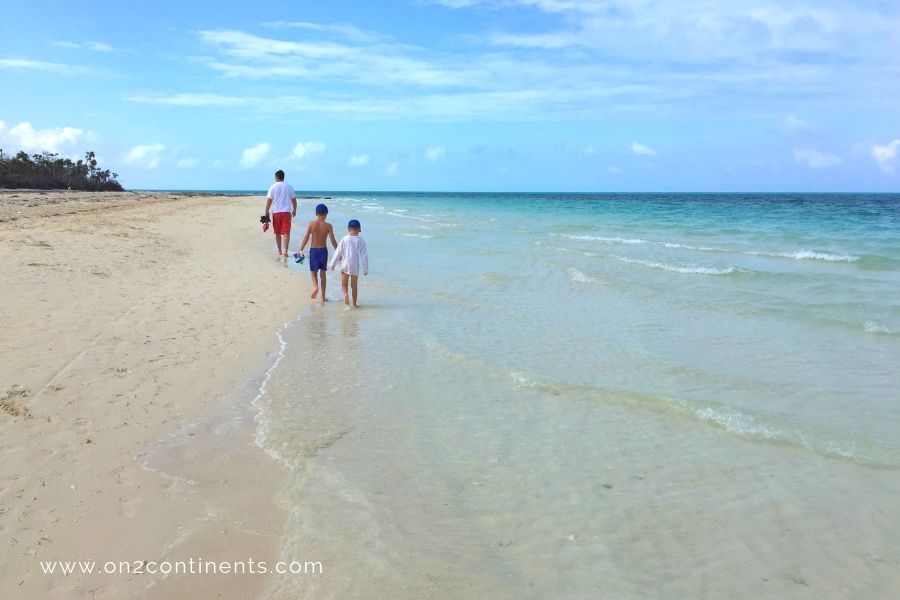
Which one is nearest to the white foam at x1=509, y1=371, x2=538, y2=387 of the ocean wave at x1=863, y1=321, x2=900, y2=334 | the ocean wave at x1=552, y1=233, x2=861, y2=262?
the ocean wave at x1=863, y1=321, x2=900, y2=334

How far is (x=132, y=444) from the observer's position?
15.0 feet

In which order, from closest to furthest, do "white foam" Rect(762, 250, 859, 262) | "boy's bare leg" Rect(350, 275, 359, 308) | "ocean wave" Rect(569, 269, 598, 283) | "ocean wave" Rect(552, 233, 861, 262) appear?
"boy's bare leg" Rect(350, 275, 359, 308)
"ocean wave" Rect(569, 269, 598, 283)
"white foam" Rect(762, 250, 859, 262)
"ocean wave" Rect(552, 233, 861, 262)

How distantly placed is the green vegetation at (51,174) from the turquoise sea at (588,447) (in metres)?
45.4

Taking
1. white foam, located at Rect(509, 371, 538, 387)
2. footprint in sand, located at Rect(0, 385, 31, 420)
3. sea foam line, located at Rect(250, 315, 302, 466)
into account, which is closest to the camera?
sea foam line, located at Rect(250, 315, 302, 466)

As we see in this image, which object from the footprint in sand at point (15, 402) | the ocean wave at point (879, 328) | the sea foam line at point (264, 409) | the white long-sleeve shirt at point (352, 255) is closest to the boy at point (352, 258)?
the white long-sleeve shirt at point (352, 255)

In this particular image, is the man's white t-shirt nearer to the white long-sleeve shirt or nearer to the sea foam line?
the white long-sleeve shirt

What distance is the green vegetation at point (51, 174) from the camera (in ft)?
148

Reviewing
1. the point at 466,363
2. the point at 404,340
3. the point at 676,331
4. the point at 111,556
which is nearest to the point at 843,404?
the point at 676,331

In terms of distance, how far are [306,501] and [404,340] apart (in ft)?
13.8

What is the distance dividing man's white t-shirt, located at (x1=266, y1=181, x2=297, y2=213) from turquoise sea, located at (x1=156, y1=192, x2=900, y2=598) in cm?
485

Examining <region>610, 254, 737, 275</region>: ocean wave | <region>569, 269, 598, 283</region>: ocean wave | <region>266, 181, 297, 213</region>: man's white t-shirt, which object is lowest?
<region>569, 269, 598, 283</region>: ocean wave

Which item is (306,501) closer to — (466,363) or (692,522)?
(692,522)

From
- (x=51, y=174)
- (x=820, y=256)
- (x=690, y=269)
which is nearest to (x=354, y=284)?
(x=690, y=269)

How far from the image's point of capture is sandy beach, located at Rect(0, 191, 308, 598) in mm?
3287
